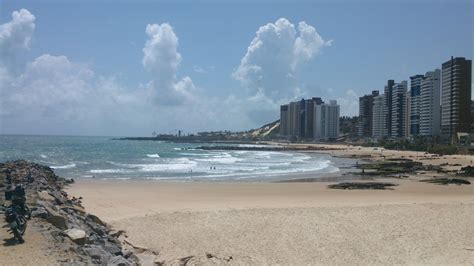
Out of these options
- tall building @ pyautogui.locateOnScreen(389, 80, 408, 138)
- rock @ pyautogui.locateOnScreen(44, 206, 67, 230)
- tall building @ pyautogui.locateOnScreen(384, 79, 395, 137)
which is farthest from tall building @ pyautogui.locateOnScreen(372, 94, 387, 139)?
rock @ pyautogui.locateOnScreen(44, 206, 67, 230)

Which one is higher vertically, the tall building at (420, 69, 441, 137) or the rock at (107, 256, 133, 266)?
the tall building at (420, 69, 441, 137)

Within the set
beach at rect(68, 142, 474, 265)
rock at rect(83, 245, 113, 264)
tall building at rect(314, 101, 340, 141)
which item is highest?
tall building at rect(314, 101, 340, 141)

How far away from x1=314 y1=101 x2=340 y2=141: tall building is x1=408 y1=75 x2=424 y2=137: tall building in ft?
185

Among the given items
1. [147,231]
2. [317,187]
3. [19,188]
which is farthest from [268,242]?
[317,187]

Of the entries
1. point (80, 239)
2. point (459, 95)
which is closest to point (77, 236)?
point (80, 239)

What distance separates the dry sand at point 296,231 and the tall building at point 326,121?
558 feet

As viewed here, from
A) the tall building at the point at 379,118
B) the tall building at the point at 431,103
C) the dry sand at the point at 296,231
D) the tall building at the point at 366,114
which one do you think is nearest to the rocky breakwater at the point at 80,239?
the dry sand at the point at 296,231

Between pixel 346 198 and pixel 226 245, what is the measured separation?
11.4 metres

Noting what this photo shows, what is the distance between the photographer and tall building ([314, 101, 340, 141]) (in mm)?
187000

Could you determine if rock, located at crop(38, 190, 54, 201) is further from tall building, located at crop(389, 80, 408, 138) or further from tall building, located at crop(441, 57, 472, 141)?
tall building, located at crop(389, 80, 408, 138)

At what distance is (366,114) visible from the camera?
180 m

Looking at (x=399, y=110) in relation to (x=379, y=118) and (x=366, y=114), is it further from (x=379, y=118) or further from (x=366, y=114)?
(x=366, y=114)

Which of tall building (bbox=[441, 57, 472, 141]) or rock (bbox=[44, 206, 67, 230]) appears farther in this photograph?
tall building (bbox=[441, 57, 472, 141])

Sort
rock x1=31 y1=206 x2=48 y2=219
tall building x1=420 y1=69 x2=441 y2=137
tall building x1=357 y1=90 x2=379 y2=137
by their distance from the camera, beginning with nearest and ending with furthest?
rock x1=31 y1=206 x2=48 y2=219 < tall building x1=420 y1=69 x2=441 y2=137 < tall building x1=357 y1=90 x2=379 y2=137
